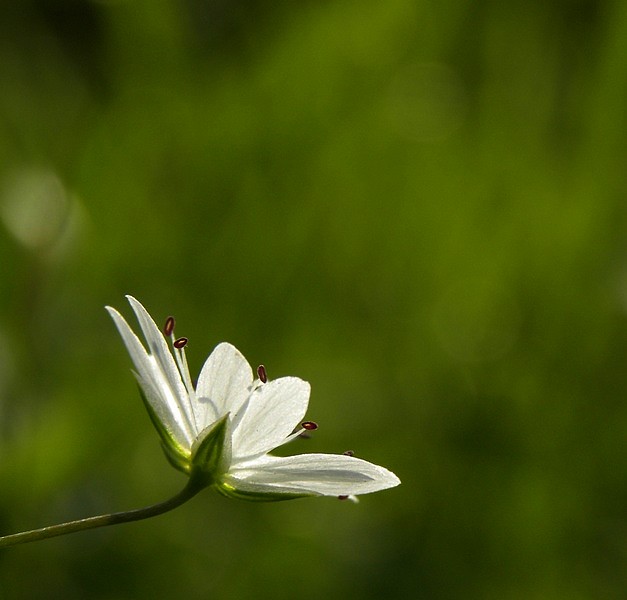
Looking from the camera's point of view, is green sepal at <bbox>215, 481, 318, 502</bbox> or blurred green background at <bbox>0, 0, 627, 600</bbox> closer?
green sepal at <bbox>215, 481, 318, 502</bbox>

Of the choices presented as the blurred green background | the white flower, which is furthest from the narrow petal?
the blurred green background

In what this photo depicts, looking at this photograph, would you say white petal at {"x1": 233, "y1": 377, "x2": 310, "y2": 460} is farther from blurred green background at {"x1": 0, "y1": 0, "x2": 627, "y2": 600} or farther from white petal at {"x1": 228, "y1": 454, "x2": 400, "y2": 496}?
blurred green background at {"x1": 0, "y1": 0, "x2": 627, "y2": 600}

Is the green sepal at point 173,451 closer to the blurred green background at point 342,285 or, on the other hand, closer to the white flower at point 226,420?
the white flower at point 226,420

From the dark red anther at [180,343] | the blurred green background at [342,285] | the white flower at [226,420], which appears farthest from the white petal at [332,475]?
the blurred green background at [342,285]

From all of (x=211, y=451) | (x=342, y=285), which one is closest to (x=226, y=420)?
(x=211, y=451)

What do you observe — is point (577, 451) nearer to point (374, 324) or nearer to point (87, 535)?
point (374, 324)
